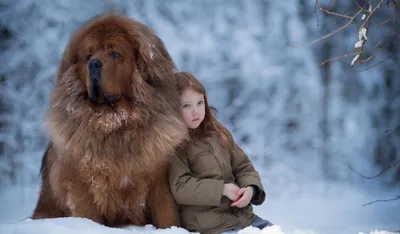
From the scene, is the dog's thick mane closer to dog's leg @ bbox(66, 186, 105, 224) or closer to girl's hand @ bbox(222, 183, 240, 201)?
dog's leg @ bbox(66, 186, 105, 224)

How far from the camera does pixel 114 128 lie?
249 cm

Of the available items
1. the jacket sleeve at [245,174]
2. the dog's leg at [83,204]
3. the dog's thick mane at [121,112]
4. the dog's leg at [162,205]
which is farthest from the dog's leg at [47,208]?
the jacket sleeve at [245,174]

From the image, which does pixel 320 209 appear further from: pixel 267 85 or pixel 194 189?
pixel 194 189

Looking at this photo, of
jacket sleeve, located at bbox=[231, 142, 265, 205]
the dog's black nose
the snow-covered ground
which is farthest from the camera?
the snow-covered ground

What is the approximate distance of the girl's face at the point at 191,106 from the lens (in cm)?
278

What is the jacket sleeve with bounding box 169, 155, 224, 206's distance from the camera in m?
2.52

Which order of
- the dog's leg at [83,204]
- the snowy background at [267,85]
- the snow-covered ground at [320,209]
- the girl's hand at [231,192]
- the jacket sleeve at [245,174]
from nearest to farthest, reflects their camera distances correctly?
the dog's leg at [83,204] → the girl's hand at [231,192] → the jacket sleeve at [245,174] → the snow-covered ground at [320,209] → the snowy background at [267,85]

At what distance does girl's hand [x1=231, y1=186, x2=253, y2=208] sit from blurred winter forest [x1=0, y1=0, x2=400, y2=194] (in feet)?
11.9

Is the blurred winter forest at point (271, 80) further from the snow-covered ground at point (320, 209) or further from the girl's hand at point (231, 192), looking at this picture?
the girl's hand at point (231, 192)

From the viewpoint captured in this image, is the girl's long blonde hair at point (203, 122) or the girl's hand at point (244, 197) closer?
the girl's hand at point (244, 197)

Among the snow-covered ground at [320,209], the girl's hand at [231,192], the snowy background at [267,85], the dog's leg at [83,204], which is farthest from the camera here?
the snowy background at [267,85]

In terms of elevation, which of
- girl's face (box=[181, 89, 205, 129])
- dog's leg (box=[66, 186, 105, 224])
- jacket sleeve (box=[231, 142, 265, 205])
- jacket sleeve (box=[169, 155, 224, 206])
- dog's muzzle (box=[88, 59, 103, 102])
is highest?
girl's face (box=[181, 89, 205, 129])

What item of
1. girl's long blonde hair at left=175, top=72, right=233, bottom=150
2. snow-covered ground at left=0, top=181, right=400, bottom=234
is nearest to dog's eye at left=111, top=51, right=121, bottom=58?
girl's long blonde hair at left=175, top=72, right=233, bottom=150

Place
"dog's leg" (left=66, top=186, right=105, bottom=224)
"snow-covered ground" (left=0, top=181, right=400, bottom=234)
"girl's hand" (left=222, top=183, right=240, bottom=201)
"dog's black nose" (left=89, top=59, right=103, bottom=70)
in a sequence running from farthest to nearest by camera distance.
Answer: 1. "snow-covered ground" (left=0, top=181, right=400, bottom=234)
2. "girl's hand" (left=222, top=183, right=240, bottom=201)
3. "dog's leg" (left=66, top=186, right=105, bottom=224)
4. "dog's black nose" (left=89, top=59, right=103, bottom=70)
